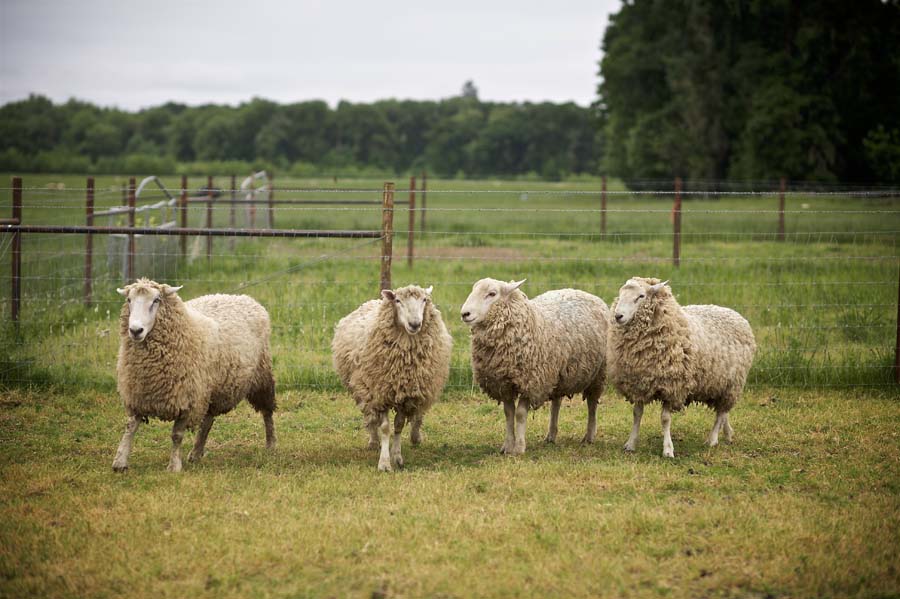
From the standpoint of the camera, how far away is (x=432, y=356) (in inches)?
282

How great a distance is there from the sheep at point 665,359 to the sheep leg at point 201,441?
11.7 ft

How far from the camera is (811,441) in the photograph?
25.2 ft

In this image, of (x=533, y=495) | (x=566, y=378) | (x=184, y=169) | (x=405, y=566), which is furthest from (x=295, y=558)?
(x=184, y=169)

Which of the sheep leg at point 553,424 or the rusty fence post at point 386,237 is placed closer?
the sheep leg at point 553,424

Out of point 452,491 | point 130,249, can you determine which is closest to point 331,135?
point 130,249

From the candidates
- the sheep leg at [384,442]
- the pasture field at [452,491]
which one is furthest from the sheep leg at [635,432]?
the sheep leg at [384,442]

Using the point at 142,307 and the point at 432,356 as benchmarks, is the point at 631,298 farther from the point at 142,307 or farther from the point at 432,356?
the point at 142,307

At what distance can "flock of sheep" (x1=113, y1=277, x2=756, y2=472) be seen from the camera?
679 centimetres

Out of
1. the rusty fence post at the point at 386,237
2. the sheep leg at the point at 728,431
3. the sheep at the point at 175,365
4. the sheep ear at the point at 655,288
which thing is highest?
the rusty fence post at the point at 386,237

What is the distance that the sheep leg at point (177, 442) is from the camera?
669cm

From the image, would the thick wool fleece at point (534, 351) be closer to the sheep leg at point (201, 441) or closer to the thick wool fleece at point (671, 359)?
the thick wool fleece at point (671, 359)

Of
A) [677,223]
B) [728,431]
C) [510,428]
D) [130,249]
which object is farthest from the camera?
[677,223]

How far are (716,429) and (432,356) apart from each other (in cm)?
274

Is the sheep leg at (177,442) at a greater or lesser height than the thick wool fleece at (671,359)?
lesser
